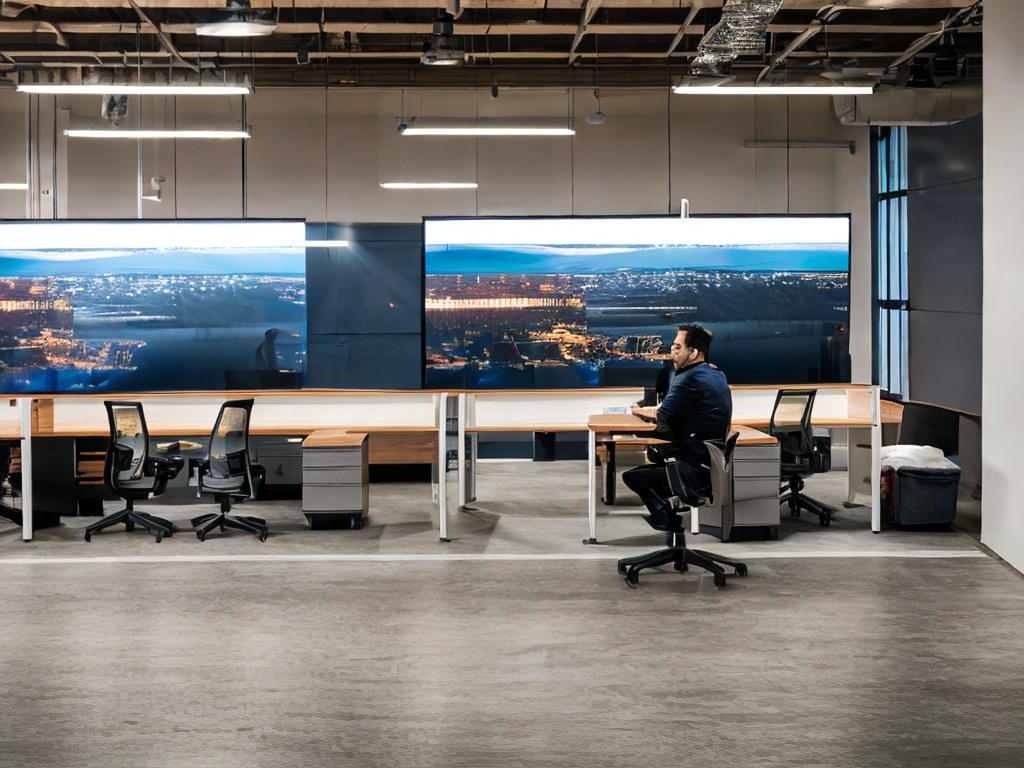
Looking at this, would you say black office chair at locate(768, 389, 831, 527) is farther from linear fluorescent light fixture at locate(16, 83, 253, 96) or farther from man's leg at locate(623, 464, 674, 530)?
linear fluorescent light fixture at locate(16, 83, 253, 96)

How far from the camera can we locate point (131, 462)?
7.37 m

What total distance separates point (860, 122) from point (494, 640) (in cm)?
679

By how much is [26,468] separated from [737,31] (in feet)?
Answer: 18.4

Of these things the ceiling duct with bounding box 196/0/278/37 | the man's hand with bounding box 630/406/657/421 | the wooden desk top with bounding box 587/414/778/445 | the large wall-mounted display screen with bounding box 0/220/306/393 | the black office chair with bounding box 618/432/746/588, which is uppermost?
the ceiling duct with bounding box 196/0/278/37

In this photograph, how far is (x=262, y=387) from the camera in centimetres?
1034

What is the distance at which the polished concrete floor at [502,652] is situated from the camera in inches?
148

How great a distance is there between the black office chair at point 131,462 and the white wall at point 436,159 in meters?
5.22

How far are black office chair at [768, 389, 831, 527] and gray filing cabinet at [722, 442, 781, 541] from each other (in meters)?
0.47

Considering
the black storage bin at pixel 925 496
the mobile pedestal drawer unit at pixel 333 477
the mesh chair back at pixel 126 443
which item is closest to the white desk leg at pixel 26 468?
the mesh chair back at pixel 126 443

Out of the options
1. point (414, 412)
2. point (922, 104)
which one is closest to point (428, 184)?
point (414, 412)

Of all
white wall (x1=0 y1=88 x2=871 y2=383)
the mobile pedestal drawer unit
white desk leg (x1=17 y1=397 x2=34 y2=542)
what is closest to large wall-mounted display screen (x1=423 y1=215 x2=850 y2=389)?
the mobile pedestal drawer unit

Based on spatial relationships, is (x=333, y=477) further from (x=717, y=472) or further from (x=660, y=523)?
(x=717, y=472)

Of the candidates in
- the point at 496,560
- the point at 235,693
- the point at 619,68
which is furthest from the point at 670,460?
the point at 619,68

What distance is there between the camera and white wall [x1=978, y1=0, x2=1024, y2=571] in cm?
634
